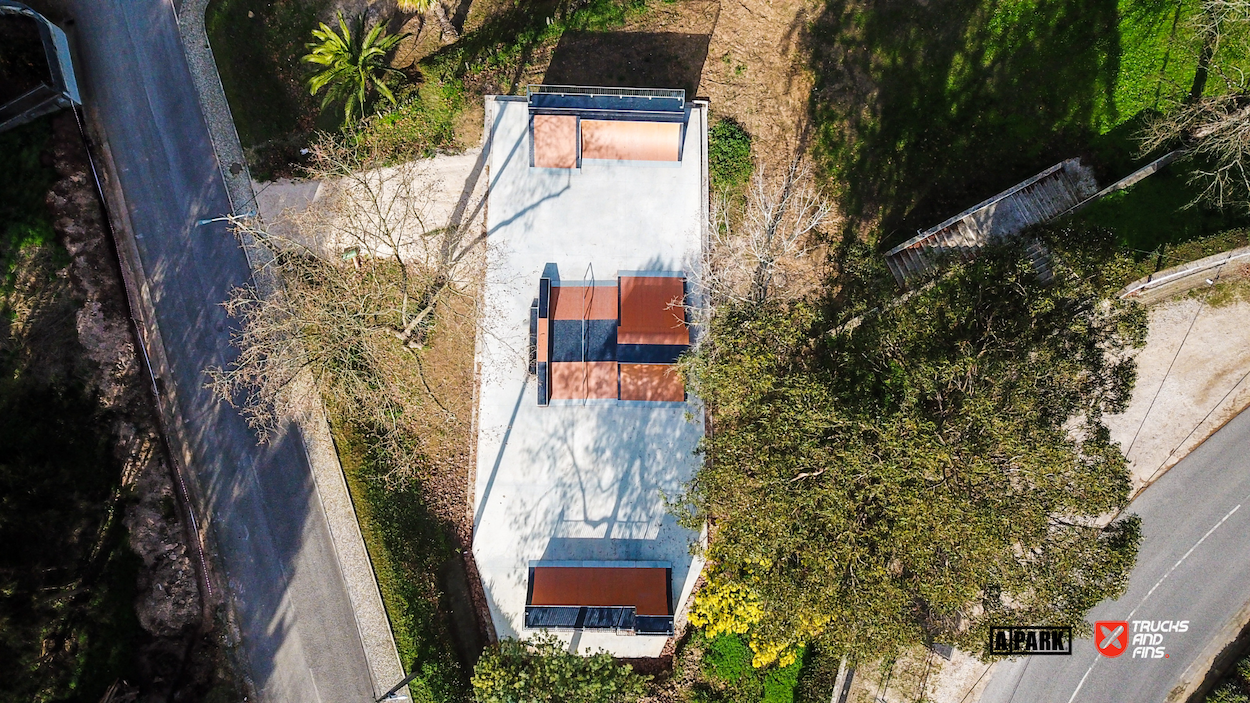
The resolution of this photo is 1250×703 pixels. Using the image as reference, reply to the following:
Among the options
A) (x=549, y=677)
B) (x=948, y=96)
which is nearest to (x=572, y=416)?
(x=549, y=677)

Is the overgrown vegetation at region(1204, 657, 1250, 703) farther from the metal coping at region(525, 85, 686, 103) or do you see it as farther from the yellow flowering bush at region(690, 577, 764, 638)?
the metal coping at region(525, 85, 686, 103)

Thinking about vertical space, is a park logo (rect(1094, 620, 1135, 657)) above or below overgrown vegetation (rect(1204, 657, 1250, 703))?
above

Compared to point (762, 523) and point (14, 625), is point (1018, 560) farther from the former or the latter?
point (14, 625)

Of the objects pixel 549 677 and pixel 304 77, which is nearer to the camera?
pixel 549 677

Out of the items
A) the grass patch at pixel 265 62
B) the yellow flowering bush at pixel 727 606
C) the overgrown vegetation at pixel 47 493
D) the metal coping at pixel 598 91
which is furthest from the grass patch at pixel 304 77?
the yellow flowering bush at pixel 727 606

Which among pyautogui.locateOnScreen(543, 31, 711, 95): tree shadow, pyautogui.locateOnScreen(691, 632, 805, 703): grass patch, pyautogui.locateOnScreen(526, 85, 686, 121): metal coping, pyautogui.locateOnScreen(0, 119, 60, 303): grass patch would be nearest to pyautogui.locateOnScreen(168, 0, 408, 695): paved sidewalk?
pyautogui.locateOnScreen(0, 119, 60, 303): grass patch

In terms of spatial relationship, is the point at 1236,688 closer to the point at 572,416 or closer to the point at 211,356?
the point at 572,416
